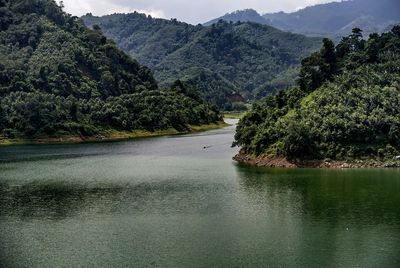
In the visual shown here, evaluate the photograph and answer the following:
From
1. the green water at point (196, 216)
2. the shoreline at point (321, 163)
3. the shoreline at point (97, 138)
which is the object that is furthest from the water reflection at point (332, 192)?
the shoreline at point (97, 138)

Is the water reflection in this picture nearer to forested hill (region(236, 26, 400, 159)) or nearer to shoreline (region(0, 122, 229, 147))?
forested hill (region(236, 26, 400, 159))

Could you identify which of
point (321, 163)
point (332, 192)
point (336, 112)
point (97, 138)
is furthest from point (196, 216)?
point (97, 138)

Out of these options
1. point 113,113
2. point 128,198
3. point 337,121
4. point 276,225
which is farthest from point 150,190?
point 113,113

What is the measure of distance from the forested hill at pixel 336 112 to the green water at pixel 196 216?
8.44 meters

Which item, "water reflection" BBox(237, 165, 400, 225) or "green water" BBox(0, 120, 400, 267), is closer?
"green water" BBox(0, 120, 400, 267)

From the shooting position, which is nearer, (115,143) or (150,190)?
(150,190)

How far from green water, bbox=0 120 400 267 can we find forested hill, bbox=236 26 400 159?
8.44 m

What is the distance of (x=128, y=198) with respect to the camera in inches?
2908

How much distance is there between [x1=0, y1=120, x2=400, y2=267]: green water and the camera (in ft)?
156

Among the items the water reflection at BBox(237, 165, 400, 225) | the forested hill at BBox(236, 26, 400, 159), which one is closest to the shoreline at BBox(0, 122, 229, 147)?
the forested hill at BBox(236, 26, 400, 159)

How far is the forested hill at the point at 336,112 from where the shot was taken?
10006cm

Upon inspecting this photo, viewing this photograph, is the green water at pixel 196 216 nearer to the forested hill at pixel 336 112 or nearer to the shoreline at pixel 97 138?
the forested hill at pixel 336 112

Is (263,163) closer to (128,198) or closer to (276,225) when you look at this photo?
(128,198)

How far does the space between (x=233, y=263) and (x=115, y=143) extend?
118934 millimetres
